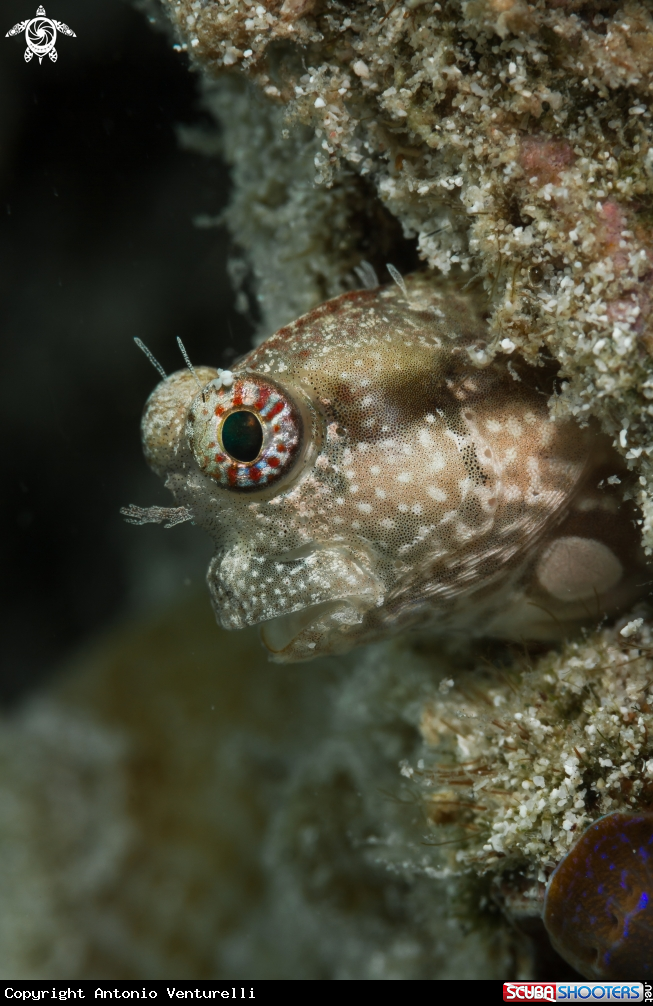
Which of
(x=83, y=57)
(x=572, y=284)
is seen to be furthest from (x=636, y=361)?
(x=83, y=57)

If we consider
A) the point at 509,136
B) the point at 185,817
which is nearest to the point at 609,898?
the point at 509,136

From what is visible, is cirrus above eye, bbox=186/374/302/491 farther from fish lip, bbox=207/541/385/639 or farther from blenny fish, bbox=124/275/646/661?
fish lip, bbox=207/541/385/639

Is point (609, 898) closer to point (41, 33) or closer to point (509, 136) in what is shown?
point (509, 136)

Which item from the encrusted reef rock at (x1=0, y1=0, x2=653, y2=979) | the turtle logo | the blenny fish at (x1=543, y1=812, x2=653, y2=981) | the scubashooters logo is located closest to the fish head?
the encrusted reef rock at (x1=0, y1=0, x2=653, y2=979)

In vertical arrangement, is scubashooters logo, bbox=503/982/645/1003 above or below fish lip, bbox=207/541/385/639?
below

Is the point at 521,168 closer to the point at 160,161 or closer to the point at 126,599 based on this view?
the point at 160,161

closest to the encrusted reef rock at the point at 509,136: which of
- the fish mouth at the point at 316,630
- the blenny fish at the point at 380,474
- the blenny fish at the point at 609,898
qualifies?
the blenny fish at the point at 380,474

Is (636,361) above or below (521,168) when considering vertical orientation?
below
